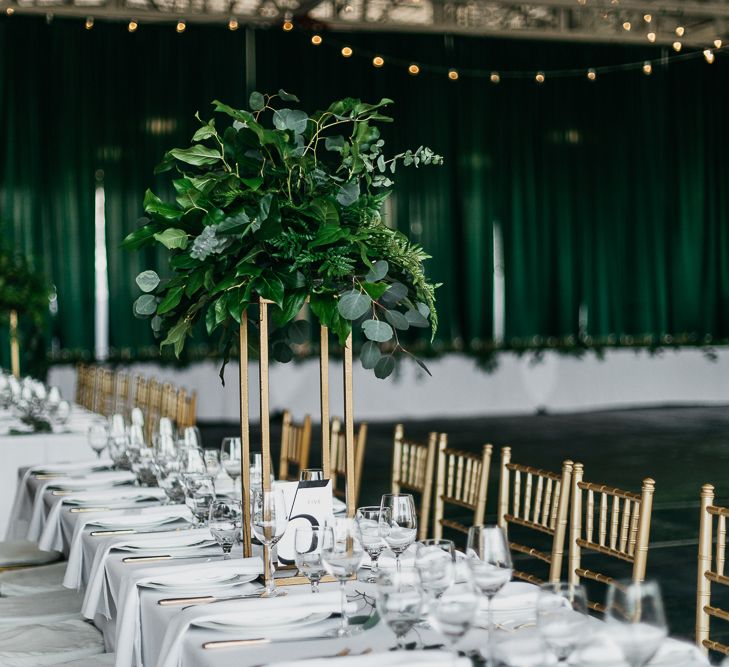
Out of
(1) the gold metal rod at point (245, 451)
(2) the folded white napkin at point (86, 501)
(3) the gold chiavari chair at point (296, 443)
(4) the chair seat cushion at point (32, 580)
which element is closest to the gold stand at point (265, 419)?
(1) the gold metal rod at point (245, 451)

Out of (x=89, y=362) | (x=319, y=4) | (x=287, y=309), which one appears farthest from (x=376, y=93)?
(x=287, y=309)

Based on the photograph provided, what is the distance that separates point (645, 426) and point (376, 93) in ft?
20.7

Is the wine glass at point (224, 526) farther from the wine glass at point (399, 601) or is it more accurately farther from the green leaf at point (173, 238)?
the wine glass at point (399, 601)

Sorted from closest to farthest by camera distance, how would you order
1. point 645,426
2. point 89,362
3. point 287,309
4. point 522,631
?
point 522,631, point 287,309, point 645,426, point 89,362

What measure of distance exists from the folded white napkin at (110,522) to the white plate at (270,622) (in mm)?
978

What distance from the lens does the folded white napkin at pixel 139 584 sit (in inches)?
89.8

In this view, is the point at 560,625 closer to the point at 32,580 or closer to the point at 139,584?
the point at 139,584

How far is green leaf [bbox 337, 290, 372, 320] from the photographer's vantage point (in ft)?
7.72

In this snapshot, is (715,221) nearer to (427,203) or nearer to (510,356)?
(427,203)

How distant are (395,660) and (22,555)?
2833 mm

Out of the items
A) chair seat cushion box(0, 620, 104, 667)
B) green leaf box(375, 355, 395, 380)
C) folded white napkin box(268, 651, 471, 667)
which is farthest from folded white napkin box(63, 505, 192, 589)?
folded white napkin box(268, 651, 471, 667)

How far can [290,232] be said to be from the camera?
7.89 ft

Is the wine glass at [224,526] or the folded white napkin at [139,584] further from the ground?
the wine glass at [224,526]

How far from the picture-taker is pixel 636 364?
12734mm
